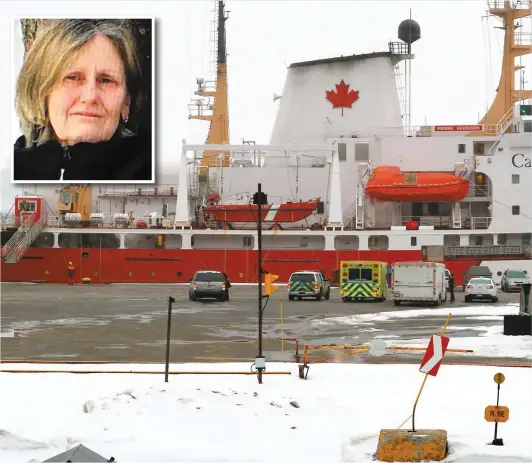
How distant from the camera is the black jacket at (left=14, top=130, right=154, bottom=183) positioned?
14.3 metres

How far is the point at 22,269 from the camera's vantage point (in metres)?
51.4

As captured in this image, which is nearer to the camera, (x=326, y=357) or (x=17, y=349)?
(x=326, y=357)

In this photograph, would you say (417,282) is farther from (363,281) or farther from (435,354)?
(435,354)

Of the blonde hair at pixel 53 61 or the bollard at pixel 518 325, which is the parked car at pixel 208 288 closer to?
the bollard at pixel 518 325

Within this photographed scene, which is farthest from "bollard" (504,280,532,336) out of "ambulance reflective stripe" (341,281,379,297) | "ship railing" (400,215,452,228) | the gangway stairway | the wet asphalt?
the gangway stairway

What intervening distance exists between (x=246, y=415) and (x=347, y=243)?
132 ft

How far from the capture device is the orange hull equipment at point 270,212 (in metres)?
49.9

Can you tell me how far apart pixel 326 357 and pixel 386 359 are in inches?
42.3

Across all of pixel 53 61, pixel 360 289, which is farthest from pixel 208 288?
pixel 53 61

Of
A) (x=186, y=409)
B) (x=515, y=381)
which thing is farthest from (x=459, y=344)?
(x=186, y=409)

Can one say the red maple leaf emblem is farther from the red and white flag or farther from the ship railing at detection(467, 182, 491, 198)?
the red and white flag

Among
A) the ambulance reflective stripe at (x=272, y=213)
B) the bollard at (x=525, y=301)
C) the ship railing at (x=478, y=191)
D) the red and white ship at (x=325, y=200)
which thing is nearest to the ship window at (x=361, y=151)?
the red and white ship at (x=325, y=200)

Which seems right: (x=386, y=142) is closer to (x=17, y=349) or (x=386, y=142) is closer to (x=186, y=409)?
(x=17, y=349)

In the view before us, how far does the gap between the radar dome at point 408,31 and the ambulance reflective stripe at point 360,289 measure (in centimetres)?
2524
